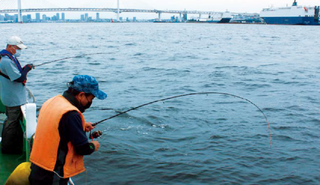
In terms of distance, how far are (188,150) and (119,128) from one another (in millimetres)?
2037

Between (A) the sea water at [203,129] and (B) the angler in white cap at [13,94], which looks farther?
(A) the sea water at [203,129]

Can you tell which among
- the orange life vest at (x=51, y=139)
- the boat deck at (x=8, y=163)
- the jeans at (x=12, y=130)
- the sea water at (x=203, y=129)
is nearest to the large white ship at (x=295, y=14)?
the sea water at (x=203, y=129)

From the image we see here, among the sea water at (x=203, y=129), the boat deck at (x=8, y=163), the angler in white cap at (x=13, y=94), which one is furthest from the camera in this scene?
the sea water at (x=203, y=129)

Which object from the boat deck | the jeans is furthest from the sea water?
the jeans

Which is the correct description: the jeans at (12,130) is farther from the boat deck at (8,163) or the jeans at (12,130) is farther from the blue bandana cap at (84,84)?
the blue bandana cap at (84,84)

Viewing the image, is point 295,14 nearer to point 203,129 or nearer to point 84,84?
point 203,129

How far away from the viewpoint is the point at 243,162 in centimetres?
609

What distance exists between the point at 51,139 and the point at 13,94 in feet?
7.41

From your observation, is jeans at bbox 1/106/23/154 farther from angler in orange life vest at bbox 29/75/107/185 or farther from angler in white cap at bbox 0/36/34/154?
angler in orange life vest at bbox 29/75/107/185

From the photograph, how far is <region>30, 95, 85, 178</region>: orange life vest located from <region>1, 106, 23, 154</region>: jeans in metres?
2.07

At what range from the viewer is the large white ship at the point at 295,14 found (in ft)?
304

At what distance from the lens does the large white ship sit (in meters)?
92.6

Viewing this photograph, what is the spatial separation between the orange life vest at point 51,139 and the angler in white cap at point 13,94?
1.99 metres

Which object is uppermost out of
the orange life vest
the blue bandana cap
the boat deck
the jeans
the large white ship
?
the large white ship
